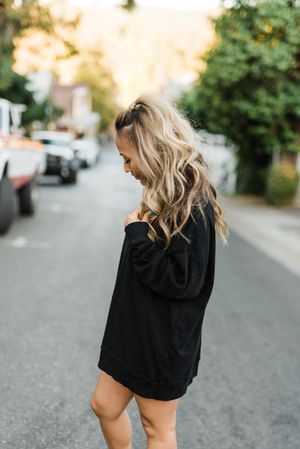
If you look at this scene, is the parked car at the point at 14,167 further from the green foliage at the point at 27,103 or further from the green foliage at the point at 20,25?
the green foliage at the point at 27,103

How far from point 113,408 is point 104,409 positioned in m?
0.04

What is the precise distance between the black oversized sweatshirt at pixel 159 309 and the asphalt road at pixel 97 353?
1249mm

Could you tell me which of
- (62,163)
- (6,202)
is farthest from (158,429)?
(62,163)

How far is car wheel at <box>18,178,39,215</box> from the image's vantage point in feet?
43.4

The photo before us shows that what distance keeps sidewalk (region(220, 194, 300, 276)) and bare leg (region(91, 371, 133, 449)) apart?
7.11m

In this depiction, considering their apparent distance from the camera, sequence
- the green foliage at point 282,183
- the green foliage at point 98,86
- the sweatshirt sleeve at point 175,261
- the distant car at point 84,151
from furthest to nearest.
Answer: the green foliage at point 98,86 → the distant car at point 84,151 → the green foliage at point 282,183 → the sweatshirt sleeve at point 175,261

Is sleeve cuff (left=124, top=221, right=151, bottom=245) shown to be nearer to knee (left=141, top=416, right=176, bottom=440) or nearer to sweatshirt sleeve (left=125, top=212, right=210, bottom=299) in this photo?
sweatshirt sleeve (left=125, top=212, right=210, bottom=299)

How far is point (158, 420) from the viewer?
2.35m

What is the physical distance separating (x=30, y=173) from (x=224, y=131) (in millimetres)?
7861

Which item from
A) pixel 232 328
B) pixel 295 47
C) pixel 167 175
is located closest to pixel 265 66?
pixel 295 47

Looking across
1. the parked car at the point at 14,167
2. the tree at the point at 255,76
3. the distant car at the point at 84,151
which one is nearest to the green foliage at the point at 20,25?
the parked car at the point at 14,167

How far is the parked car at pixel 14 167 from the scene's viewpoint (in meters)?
10.0

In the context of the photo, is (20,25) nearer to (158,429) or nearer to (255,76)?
(255,76)

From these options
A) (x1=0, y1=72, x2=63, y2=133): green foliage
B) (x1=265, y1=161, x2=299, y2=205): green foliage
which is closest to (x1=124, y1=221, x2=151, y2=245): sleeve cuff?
(x1=265, y1=161, x2=299, y2=205): green foliage
